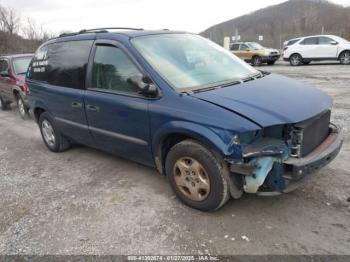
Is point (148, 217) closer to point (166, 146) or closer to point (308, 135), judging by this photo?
point (166, 146)

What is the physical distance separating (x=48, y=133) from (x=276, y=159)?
4.07m

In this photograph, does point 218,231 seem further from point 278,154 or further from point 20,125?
point 20,125

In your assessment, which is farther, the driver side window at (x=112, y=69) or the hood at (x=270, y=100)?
the driver side window at (x=112, y=69)

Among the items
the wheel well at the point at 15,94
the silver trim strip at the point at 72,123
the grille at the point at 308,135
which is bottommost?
the wheel well at the point at 15,94

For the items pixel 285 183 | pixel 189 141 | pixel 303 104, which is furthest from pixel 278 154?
pixel 189 141

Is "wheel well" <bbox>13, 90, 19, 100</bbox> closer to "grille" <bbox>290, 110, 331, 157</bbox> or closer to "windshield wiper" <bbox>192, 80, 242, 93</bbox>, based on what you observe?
"windshield wiper" <bbox>192, 80, 242, 93</bbox>

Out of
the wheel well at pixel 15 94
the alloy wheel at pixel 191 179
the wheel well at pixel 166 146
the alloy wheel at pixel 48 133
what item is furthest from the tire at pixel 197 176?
the wheel well at pixel 15 94

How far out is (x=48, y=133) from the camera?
5.52m

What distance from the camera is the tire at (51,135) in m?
5.24

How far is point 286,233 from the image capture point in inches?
114

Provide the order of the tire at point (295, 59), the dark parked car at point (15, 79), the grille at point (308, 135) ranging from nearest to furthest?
the grille at point (308, 135) → the dark parked car at point (15, 79) → the tire at point (295, 59)

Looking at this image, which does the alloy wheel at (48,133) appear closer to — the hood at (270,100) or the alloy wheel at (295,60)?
the hood at (270,100)

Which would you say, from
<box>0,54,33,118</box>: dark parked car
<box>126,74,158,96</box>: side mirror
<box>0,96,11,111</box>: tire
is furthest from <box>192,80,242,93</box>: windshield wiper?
<box>0,96,11,111</box>: tire

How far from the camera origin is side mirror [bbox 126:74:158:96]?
3324 millimetres
